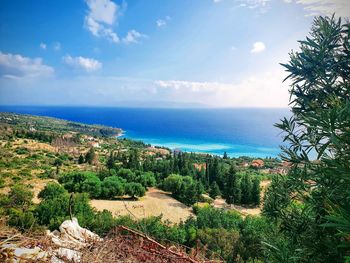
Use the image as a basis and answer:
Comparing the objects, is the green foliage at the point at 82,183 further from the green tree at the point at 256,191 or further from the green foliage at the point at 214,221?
the green tree at the point at 256,191

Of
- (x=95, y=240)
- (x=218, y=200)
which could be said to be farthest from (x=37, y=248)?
(x=218, y=200)

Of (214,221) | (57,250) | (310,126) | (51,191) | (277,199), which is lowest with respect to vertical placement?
(51,191)

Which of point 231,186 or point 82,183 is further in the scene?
point 231,186

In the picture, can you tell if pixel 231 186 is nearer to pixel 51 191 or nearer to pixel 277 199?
pixel 51 191

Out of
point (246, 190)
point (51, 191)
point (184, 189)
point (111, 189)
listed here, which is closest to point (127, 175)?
point (111, 189)

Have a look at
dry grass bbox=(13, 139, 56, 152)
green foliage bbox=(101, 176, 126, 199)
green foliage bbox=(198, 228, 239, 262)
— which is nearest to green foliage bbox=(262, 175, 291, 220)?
green foliage bbox=(198, 228, 239, 262)

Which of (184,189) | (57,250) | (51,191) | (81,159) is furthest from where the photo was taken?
(81,159)

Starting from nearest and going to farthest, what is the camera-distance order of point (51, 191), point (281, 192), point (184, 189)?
point (281, 192) → point (51, 191) → point (184, 189)
